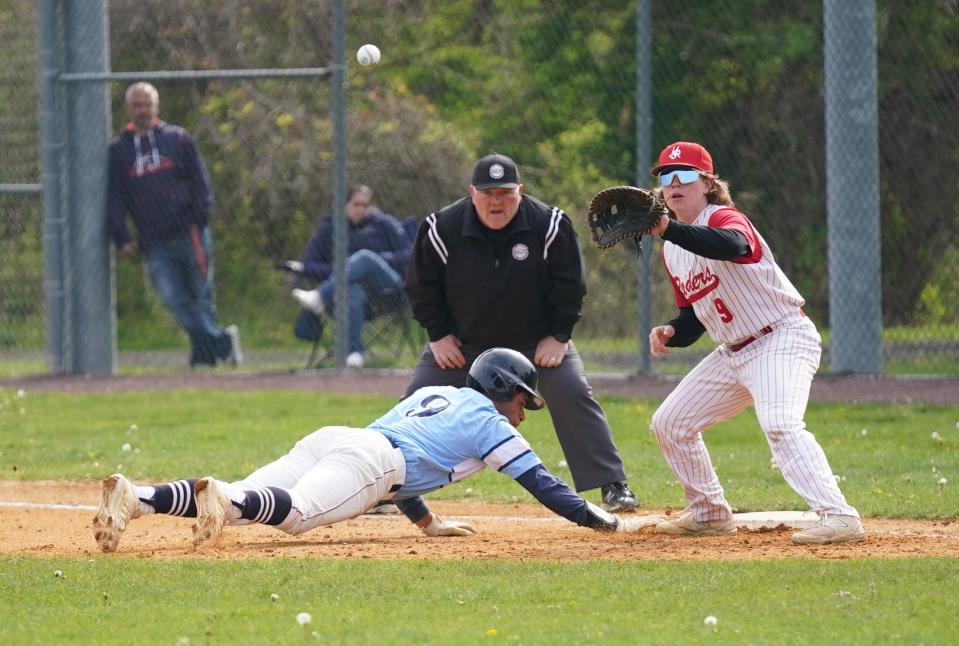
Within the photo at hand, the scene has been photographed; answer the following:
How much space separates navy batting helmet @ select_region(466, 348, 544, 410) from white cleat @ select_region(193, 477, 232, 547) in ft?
4.03

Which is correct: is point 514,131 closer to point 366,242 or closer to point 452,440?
point 366,242

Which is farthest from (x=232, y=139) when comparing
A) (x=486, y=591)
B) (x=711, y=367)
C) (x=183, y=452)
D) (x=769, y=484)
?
(x=486, y=591)

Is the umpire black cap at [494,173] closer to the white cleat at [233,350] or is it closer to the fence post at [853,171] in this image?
the fence post at [853,171]

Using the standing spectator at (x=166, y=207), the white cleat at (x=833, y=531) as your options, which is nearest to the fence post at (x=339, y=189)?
the standing spectator at (x=166, y=207)

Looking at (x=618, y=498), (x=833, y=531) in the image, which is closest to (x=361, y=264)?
(x=618, y=498)

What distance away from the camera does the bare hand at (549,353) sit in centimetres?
782

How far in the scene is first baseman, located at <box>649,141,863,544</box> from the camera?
6348 mm

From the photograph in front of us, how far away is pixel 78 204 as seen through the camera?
14062 mm

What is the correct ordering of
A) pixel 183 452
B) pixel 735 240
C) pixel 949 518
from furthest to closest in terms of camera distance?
pixel 183 452
pixel 949 518
pixel 735 240

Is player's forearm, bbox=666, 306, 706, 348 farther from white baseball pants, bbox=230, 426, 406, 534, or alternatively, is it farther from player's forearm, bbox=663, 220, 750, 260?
white baseball pants, bbox=230, 426, 406, 534

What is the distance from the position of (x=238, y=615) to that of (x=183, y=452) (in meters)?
5.36

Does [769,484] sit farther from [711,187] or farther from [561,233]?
[711,187]

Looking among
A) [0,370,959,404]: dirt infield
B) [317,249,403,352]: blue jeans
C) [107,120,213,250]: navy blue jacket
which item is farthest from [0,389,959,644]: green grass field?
[107,120,213,250]: navy blue jacket

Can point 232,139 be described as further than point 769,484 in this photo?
Yes
